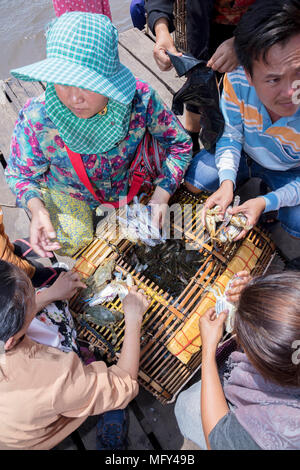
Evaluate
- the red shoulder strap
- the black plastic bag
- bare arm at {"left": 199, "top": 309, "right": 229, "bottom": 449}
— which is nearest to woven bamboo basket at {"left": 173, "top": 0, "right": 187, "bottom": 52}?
the black plastic bag

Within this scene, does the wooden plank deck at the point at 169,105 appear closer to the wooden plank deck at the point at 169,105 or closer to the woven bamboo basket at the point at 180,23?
the wooden plank deck at the point at 169,105

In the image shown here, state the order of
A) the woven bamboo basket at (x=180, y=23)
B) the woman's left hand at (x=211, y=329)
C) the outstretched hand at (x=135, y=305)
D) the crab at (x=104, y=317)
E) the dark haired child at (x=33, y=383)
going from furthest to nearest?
1. the woven bamboo basket at (x=180, y=23)
2. the crab at (x=104, y=317)
3. the outstretched hand at (x=135, y=305)
4. the woman's left hand at (x=211, y=329)
5. the dark haired child at (x=33, y=383)

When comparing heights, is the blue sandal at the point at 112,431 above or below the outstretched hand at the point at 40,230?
below

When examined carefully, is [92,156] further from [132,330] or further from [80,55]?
[132,330]

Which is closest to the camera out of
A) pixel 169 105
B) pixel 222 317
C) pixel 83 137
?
pixel 222 317

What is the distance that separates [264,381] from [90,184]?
1.25m

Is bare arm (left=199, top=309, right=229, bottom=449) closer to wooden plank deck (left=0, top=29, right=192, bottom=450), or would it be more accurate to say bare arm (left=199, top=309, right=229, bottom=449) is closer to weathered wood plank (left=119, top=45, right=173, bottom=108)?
wooden plank deck (left=0, top=29, right=192, bottom=450)

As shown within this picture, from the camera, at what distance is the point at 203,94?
5.45 feet

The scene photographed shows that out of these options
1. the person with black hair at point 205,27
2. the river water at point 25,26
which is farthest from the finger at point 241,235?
the river water at point 25,26

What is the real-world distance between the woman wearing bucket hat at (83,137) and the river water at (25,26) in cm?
321

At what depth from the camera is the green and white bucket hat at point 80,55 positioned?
3.81ft

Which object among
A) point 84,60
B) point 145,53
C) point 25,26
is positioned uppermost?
point 145,53

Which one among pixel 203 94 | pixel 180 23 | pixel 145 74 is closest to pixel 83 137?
pixel 203 94

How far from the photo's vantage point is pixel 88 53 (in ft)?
3.90
